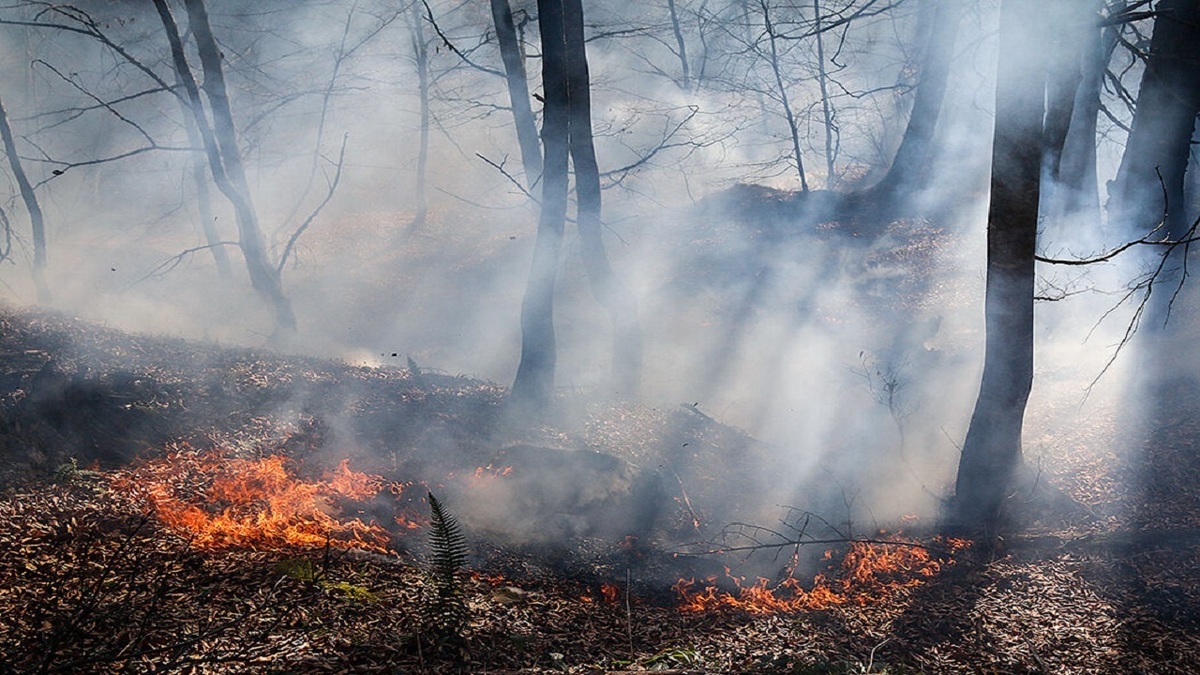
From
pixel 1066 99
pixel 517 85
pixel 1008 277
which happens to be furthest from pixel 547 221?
pixel 1066 99

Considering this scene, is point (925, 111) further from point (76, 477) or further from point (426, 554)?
point (76, 477)

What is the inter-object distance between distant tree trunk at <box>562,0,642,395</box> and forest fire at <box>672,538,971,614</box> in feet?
14.3

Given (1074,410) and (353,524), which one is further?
(1074,410)

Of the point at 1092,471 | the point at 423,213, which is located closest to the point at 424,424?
the point at 1092,471

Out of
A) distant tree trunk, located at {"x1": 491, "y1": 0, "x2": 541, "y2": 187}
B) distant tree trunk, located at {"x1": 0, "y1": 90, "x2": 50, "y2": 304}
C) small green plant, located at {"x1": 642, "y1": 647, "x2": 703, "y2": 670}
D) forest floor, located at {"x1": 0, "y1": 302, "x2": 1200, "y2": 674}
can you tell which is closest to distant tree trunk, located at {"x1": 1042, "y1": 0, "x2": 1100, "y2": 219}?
forest floor, located at {"x1": 0, "y1": 302, "x2": 1200, "y2": 674}

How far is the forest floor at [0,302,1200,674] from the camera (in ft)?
12.5

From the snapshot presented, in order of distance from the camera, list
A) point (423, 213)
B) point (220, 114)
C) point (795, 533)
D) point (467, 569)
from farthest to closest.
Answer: point (423, 213), point (220, 114), point (795, 533), point (467, 569)

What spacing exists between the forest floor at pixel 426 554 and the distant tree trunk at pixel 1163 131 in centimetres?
291

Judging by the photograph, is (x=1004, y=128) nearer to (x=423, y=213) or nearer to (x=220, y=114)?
(x=220, y=114)

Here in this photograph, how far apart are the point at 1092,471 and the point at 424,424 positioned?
650 centimetres

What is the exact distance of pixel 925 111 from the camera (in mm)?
15992

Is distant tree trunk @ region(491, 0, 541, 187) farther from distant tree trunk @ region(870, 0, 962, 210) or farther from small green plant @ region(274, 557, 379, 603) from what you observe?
small green plant @ region(274, 557, 379, 603)

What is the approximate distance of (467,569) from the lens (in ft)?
16.9

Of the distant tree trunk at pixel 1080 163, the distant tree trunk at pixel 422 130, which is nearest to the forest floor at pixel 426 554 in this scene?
the distant tree trunk at pixel 1080 163
